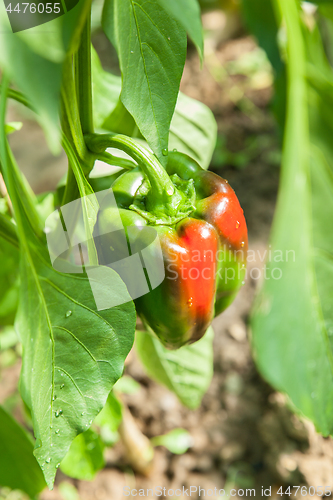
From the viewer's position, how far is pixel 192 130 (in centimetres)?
65

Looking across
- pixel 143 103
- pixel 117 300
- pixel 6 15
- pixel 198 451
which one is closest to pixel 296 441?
pixel 198 451

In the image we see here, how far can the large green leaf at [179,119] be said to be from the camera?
62 cm

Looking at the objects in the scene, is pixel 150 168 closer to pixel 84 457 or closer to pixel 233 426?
pixel 84 457

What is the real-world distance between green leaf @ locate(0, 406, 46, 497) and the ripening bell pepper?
0.28 m

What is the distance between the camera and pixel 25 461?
59cm

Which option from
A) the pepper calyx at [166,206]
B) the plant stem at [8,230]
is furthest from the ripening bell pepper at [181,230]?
the plant stem at [8,230]

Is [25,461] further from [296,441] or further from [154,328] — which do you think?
[296,441]

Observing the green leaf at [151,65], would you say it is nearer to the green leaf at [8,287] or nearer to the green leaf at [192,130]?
the green leaf at [192,130]

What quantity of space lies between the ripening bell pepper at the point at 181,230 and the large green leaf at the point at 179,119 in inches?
6.0

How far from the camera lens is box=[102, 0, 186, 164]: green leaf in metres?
0.37

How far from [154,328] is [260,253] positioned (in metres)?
0.96

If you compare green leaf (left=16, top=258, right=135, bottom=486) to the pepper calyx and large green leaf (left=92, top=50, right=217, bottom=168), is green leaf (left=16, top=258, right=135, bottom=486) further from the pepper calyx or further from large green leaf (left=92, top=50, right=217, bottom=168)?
large green leaf (left=92, top=50, right=217, bottom=168)

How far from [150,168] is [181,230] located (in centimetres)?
8

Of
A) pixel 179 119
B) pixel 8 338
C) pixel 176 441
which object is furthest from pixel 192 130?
pixel 176 441
